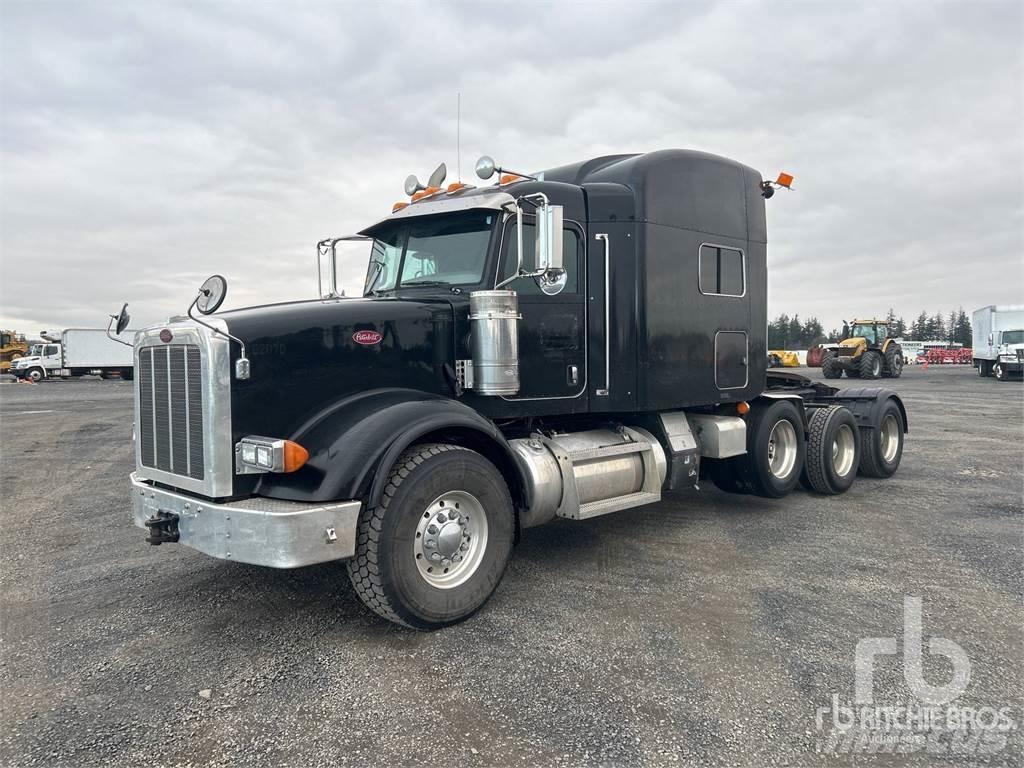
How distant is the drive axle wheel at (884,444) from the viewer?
8.94m

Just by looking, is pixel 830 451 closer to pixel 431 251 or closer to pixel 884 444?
pixel 884 444

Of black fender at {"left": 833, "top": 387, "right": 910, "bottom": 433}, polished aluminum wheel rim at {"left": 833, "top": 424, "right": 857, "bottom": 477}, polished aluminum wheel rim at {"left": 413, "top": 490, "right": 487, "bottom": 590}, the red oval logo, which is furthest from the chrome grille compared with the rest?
black fender at {"left": 833, "top": 387, "right": 910, "bottom": 433}

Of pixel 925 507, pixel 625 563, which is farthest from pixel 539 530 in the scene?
pixel 925 507

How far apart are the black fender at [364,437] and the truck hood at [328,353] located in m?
0.12

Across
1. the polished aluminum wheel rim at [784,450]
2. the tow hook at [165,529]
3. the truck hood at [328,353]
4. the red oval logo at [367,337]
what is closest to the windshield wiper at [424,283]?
the truck hood at [328,353]

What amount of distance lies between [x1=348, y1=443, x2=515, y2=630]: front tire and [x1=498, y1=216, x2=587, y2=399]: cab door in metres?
1.07

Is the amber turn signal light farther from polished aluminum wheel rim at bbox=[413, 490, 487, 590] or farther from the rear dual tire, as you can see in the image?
the rear dual tire

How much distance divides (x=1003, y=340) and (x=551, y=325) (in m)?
36.9

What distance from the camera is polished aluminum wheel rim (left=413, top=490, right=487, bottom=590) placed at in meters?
4.18

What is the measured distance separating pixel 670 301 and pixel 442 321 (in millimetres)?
2254

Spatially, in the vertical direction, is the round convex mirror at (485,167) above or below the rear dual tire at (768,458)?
above

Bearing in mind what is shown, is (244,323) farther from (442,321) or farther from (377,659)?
(377,659)

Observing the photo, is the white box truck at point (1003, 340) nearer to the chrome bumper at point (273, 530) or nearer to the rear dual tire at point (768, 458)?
the rear dual tire at point (768, 458)

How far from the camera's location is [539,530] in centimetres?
652
